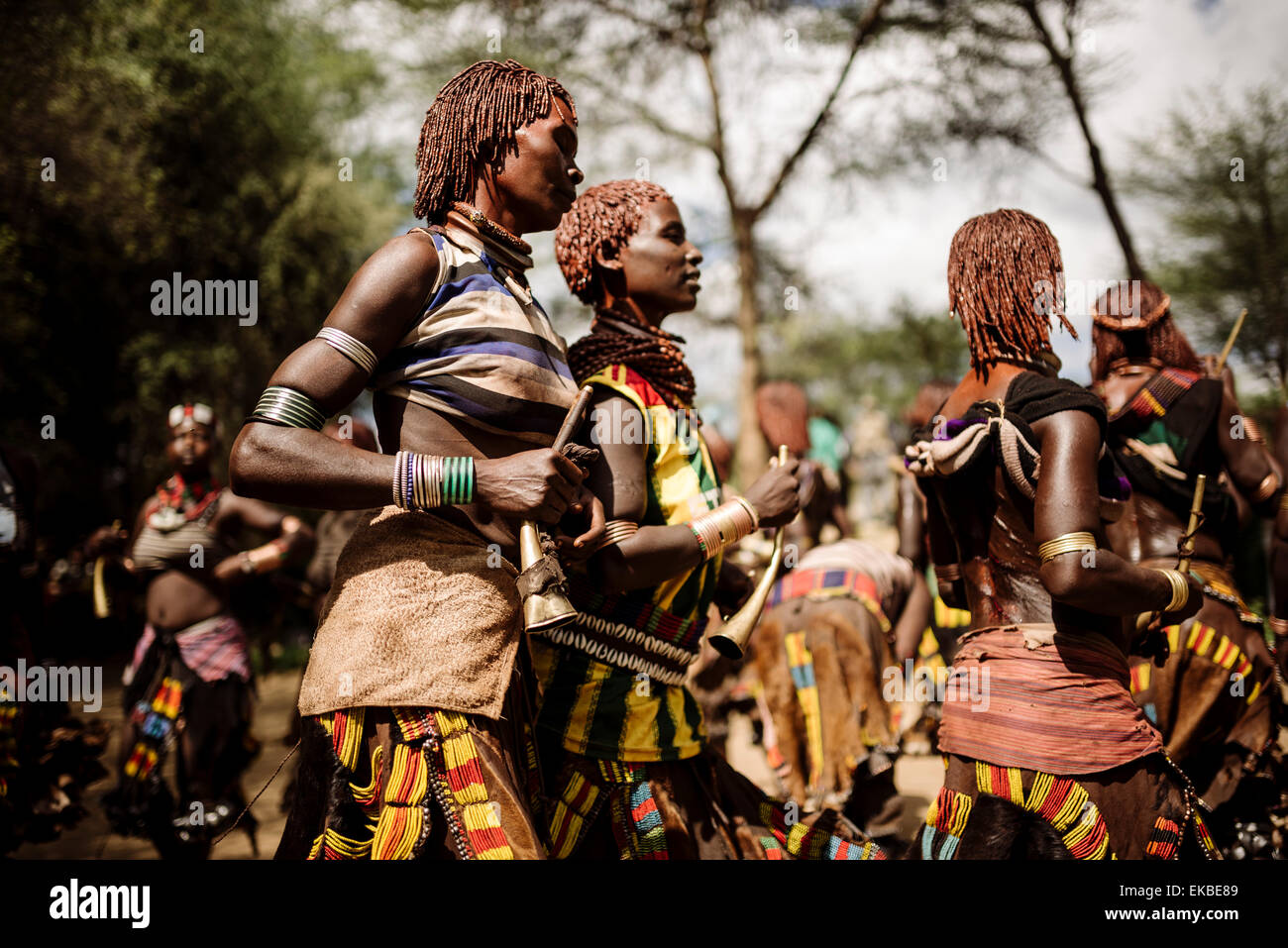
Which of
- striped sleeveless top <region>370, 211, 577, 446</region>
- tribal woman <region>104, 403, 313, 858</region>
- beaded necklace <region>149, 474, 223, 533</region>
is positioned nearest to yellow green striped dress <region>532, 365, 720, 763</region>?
striped sleeveless top <region>370, 211, 577, 446</region>

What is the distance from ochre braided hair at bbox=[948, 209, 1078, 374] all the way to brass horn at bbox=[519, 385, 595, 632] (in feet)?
4.34

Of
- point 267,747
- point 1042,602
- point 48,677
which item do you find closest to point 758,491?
point 1042,602

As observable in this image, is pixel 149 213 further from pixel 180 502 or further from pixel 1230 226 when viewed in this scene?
pixel 1230 226

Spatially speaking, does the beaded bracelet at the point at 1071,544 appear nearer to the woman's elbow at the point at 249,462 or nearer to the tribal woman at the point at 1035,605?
the tribal woman at the point at 1035,605

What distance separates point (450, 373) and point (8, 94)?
963 cm

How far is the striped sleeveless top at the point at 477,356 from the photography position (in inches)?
85.2

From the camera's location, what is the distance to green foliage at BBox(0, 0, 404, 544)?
1065cm

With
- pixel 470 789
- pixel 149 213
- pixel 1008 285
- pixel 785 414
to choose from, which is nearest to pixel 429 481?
pixel 470 789

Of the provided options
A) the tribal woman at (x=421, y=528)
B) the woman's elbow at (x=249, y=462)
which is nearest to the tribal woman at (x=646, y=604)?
the tribal woman at (x=421, y=528)

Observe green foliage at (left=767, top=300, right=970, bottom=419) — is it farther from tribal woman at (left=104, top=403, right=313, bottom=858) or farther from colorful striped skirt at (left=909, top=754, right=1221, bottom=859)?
colorful striped skirt at (left=909, top=754, right=1221, bottom=859)

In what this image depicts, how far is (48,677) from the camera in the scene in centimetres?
464

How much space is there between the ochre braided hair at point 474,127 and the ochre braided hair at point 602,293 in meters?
0.62

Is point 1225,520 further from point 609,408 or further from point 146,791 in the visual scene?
point 146,791

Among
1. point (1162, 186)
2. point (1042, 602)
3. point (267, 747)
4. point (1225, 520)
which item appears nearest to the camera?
point (1042, 602)
